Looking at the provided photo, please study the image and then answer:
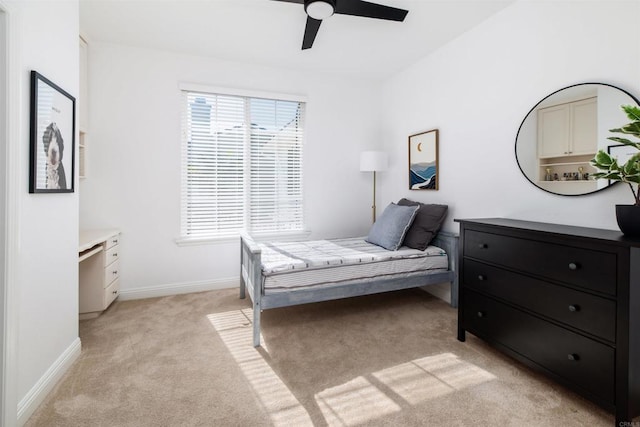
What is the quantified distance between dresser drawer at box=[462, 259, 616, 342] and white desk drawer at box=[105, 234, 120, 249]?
123 inches

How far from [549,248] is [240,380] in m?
2.03

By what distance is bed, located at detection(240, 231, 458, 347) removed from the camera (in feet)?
7.89

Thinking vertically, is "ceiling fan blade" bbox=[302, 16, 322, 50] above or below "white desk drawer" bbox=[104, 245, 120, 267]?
above

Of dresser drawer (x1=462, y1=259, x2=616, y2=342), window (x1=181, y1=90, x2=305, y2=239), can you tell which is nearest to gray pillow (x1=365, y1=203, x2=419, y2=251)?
dresser drawer (x1=462, y1=259, x2=616, y2=342)

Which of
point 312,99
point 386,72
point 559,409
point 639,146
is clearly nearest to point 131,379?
point 559,409

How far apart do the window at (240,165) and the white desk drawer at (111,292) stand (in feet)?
2.64

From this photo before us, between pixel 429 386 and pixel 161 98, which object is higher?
pixel 161 98

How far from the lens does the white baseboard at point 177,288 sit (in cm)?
333

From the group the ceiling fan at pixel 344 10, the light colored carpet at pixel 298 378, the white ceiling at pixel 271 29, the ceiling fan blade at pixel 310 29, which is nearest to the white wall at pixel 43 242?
the light colored carpet at pixel 298 378

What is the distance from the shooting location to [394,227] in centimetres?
317

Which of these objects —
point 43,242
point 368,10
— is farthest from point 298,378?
point 368,10

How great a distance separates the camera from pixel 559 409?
5.41 ft

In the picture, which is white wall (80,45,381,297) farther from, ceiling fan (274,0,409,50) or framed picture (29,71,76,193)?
ceiling fan (274,0,409,50)

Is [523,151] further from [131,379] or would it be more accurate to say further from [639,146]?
[131,379]
